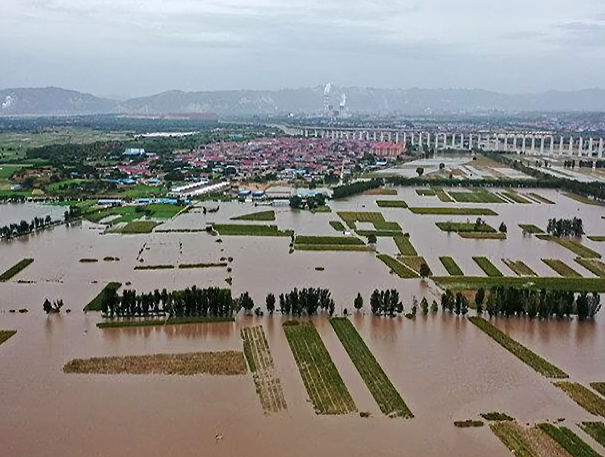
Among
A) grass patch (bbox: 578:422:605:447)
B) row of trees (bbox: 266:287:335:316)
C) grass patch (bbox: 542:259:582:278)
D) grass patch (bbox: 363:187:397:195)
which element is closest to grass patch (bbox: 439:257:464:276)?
grass patch (bbox: 542:259:582:278)

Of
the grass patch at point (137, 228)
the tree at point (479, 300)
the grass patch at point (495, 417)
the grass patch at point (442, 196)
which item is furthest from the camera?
the grass patch at point (442, 196)

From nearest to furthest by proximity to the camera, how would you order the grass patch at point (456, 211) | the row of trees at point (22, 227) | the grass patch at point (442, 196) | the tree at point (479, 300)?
the tree at point (479, 300) → the row of trees at point (22, 227) → the grass patch at point (456, 211) → the grass patch at point (442, 196)

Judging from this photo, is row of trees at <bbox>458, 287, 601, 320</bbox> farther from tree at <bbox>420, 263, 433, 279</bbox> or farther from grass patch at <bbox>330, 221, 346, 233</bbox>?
grass patch at <bbox>330, 221, 346, 233</bbox>

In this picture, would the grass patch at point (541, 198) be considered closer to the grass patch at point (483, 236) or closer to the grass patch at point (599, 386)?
the grass patch at point (483, 236)

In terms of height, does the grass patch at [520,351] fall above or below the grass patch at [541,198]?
below

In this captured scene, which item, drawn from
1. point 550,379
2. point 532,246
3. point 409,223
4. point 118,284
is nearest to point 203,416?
point 550,379

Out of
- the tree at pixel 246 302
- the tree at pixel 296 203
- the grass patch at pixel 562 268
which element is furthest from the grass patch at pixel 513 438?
the tree at pixel 296 203

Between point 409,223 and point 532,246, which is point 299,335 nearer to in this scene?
point 532,246

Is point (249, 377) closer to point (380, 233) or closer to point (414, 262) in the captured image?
point (414, 262)
